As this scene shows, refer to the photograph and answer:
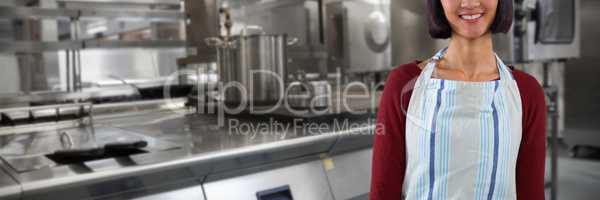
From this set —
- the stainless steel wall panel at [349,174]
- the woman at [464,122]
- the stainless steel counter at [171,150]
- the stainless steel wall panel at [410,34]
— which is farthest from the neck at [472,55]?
the stainless steel wall panel at [410,34]

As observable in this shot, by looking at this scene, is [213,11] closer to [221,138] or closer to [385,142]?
[221,138]

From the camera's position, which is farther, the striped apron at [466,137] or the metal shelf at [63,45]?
the metal shelf at [63,45]

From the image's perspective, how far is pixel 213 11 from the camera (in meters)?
2.25

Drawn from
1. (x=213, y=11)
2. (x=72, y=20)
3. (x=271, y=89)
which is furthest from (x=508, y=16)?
(x=72, y=20)

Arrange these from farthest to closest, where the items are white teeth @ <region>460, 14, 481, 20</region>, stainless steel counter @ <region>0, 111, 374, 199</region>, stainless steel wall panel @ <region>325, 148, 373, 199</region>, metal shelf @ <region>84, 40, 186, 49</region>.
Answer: metal shelf @ <region>84, 40, 186, 49</region>
stainless steel wall panel @ <region>325, 148, 373, 199</region>
stainless steel counter @ <region>0, 111, 374, 199</region>
white teeth @ <region>460, 14, 481, 20</region>

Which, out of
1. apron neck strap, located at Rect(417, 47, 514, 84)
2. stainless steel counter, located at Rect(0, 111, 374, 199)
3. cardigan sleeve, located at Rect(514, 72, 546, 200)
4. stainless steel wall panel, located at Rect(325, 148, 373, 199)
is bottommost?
stainless steel wall panel, located at Rect(325, 148, 373, 199)

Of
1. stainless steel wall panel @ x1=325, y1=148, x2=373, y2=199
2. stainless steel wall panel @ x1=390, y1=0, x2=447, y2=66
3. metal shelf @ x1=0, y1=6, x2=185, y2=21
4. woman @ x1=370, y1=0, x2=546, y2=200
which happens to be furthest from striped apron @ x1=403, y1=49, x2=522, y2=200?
metal shelf @ x1=0, y1=6, x2=185, y2=21

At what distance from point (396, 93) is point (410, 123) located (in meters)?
0.05

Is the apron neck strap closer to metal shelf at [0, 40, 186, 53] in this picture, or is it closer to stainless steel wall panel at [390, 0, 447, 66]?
stainless steel wall panel at [390, 0, 447, 66]

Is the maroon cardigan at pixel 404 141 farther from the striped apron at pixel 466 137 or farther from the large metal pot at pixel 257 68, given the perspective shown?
the large metal pot at pixel 257 68

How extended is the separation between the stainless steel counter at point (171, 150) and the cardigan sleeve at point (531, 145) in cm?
59

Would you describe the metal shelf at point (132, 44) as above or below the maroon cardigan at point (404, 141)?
above

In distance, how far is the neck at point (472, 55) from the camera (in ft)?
2.23

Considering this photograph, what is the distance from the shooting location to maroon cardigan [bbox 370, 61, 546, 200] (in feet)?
2.32
